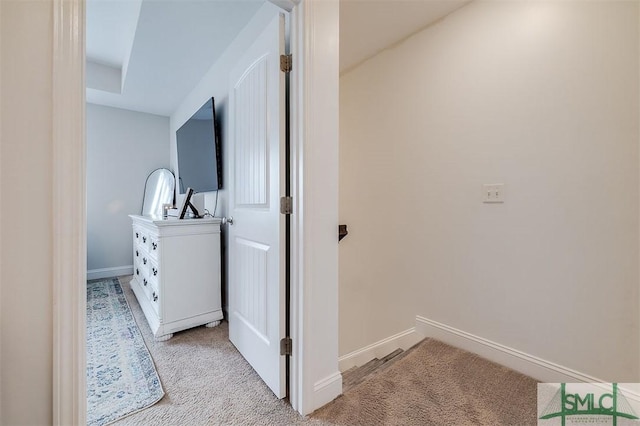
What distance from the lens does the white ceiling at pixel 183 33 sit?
184cm

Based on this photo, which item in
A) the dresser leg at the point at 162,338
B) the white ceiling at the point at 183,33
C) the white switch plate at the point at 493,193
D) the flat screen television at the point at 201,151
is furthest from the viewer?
the flat screen television at the point at 201,151

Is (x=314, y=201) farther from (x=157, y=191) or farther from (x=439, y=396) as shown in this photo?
(x=157, y=191)

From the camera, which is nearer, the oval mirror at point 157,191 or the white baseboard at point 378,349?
the white baseboard at point 378,349

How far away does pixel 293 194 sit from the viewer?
133 centimetres

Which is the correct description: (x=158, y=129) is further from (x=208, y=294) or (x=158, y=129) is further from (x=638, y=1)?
(x=638, y=1)

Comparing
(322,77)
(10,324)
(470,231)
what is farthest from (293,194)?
(470,231)

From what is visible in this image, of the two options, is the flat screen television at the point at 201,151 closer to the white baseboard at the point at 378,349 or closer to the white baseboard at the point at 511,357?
the white baseboard at the point at 378,349

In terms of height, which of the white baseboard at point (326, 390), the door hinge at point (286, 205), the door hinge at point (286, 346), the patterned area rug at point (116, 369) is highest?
the door hinge at point (286, 205)

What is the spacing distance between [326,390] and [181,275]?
1.41 meters

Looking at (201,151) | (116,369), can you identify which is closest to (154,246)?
(116,369)

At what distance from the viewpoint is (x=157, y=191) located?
3814 mm

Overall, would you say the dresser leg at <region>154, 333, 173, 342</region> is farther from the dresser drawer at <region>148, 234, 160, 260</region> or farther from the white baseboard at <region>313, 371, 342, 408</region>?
the white baseboard at <region>313, 371, 342, 408</region>

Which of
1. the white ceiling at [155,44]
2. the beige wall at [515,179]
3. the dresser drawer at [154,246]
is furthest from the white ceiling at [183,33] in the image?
the dresser drawer at [154,246]

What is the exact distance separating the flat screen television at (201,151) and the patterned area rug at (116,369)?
136cm
